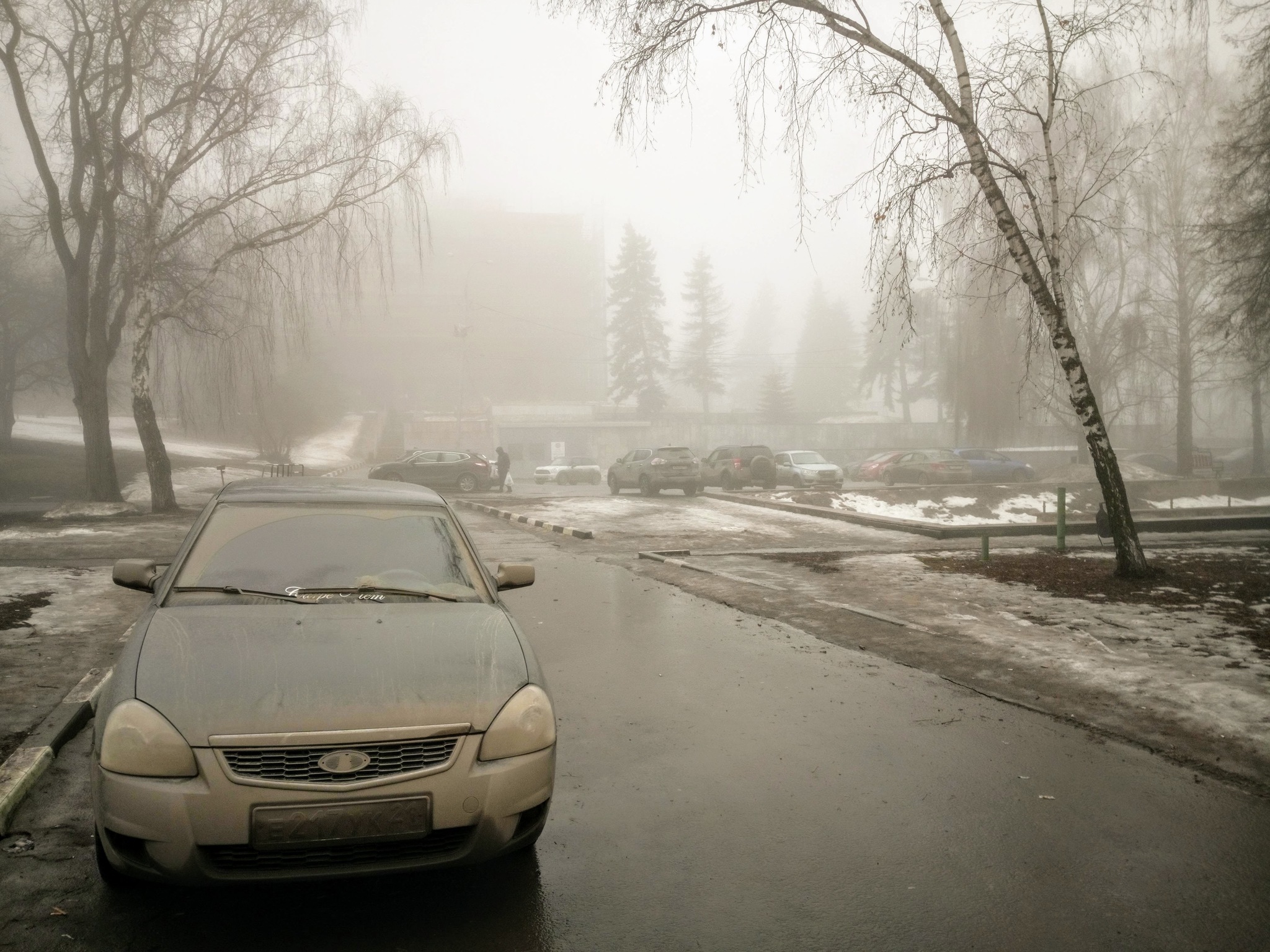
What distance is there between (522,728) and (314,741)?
73 centimetres

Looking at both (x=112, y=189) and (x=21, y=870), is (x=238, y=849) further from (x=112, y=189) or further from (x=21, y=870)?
(x=112, y=189)

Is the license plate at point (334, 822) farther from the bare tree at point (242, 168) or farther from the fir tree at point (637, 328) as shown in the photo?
the fir tree at point (637, 328)

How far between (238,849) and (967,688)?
5.08 metres

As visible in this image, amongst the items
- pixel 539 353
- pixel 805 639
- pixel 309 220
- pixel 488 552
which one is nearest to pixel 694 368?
pixel 539 353

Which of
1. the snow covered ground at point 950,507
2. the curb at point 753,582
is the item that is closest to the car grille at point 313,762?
the curb at point 753,582

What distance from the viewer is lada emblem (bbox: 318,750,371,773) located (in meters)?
3.27

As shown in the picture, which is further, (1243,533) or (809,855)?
(1243,533)

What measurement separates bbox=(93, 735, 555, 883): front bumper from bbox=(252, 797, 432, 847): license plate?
2cm

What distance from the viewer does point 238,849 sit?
3205 mm

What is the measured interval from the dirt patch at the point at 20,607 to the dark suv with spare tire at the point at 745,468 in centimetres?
2245

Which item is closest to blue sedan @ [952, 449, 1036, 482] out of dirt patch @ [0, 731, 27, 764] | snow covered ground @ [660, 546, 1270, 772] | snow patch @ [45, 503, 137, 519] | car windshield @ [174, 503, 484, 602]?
snow covered ground @ [660, 546, 1270, 772]

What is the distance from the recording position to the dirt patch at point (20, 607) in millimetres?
8567

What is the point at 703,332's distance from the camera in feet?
300

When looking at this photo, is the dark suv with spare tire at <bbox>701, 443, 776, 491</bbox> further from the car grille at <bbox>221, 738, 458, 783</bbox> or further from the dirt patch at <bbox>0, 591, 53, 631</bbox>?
the car grille at <bbox>221, 738, 458, 783</bbox>
